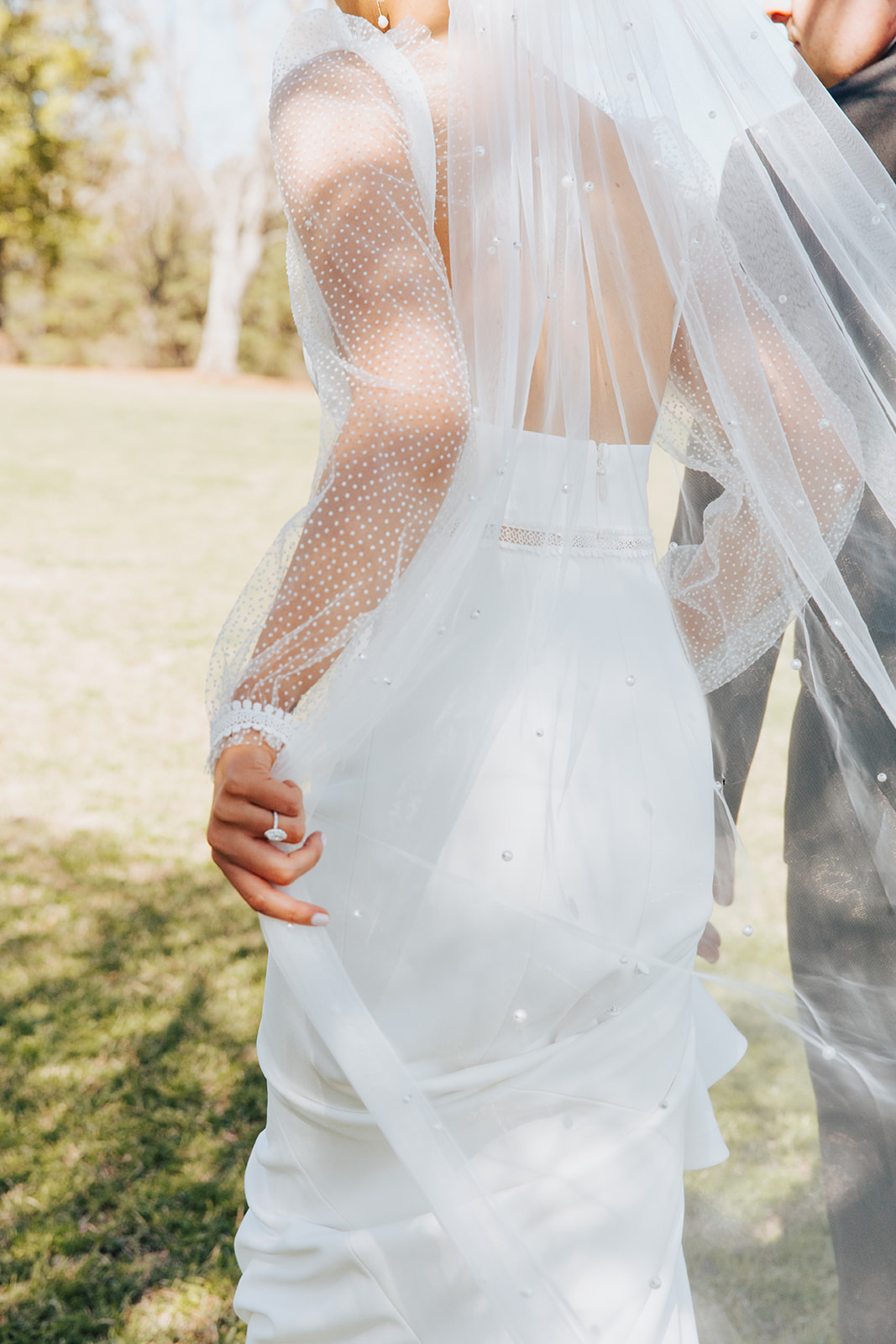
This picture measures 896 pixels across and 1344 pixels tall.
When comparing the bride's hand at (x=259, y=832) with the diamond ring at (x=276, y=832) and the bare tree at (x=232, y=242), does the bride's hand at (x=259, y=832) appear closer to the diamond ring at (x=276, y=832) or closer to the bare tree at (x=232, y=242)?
the diamond ring at (x=276, y=832)

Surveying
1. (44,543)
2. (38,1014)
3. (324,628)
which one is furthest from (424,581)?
(44,543)

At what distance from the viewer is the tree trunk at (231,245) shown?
24328 mm

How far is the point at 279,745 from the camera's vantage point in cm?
115

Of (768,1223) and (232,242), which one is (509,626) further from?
(232,242)

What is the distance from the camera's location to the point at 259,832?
3.73 ft

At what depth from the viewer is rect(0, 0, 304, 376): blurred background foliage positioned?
22.8 metres

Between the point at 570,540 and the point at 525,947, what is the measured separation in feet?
1.45

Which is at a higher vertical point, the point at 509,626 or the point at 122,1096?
the point at 509,626

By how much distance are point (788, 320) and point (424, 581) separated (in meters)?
0.54

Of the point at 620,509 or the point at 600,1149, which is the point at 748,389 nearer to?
the point at 620,509

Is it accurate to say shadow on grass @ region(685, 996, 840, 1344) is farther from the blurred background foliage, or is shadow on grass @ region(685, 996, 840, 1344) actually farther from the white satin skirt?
the blurred background foliage

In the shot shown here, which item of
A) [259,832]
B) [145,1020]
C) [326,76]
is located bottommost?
[145,1020]

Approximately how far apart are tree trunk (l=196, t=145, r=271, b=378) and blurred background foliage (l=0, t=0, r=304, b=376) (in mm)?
57

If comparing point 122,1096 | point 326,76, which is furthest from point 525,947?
point 122,1096
